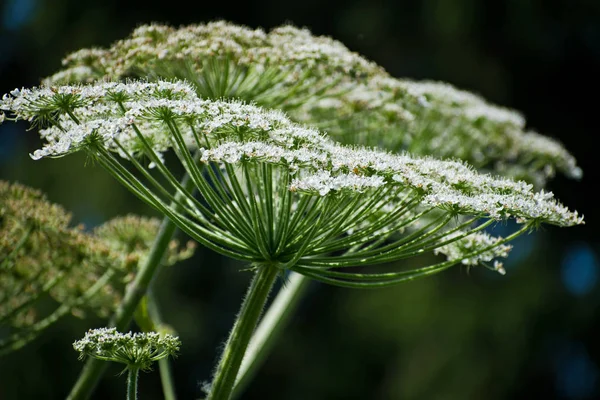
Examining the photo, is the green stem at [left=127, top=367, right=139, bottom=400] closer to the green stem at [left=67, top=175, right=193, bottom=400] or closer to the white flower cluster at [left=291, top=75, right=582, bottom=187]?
the green stem at [left=67, top=175, right=193, bottom=400]

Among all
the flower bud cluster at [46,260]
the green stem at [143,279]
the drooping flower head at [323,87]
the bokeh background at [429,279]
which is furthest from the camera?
the bokeh background at [429,279]

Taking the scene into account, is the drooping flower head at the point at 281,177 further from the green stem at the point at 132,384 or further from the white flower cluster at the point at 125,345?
the green stem at the point at 132,384

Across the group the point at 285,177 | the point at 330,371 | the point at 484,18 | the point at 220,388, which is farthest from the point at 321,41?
the point at 330,371

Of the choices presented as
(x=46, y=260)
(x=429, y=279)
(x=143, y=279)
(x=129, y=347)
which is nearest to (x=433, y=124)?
(x=143, y=279)

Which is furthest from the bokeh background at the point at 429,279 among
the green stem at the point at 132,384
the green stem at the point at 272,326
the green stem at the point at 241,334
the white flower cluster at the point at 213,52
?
the green stem at the point at 132,384

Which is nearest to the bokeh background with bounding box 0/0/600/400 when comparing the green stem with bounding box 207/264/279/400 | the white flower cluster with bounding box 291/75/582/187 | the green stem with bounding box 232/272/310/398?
the white flower cluster with bounding box 291/75/582/187
